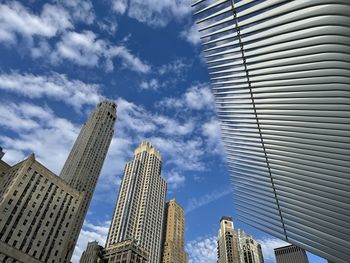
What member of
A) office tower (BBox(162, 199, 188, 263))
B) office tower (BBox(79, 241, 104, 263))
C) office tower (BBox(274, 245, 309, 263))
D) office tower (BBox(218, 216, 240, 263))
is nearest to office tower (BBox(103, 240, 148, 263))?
office tower (BBox(79, 241, 104, 263))

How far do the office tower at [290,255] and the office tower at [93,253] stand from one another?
13313 cm

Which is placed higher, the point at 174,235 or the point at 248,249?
the point at 248,249

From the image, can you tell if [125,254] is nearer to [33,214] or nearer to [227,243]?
[33,214]

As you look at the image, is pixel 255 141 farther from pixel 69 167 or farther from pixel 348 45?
pixel 69 167

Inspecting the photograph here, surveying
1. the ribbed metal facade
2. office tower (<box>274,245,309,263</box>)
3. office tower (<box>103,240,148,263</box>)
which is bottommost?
the ribbed metal facade

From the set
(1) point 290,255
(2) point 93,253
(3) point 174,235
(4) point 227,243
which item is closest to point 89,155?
(2) point 93,253

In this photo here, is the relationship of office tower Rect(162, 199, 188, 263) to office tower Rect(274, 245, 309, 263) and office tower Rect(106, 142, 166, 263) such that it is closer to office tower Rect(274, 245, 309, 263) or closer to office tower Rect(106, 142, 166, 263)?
office tower Rect(106, 142, 166, 263)

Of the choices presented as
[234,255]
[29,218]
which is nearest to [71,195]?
[29,218]

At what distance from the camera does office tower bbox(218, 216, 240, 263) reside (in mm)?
146712

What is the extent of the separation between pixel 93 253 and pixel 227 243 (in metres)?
77.5

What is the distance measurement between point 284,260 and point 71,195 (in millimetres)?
168948

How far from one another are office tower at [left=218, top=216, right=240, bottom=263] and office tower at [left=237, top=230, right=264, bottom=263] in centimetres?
327

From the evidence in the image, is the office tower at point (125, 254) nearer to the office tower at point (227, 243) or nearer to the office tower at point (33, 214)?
the office tower at point (33, 214)

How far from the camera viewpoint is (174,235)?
138250 mm
